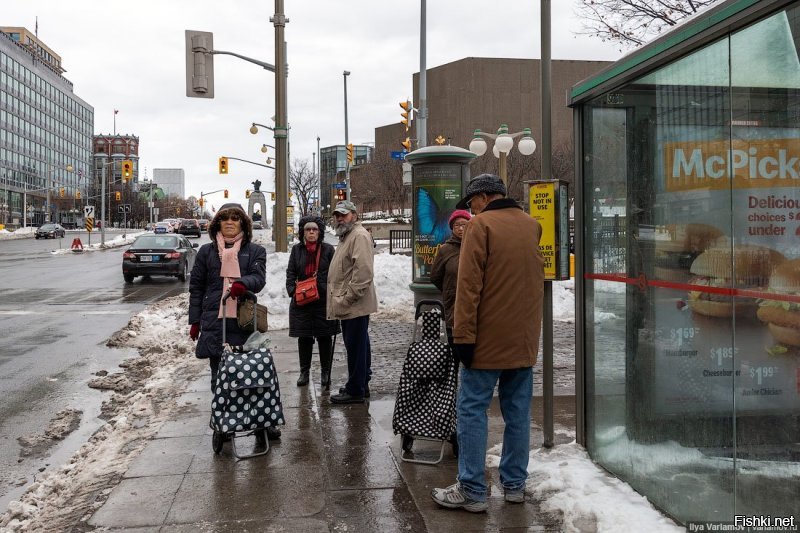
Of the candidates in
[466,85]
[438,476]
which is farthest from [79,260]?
[466,85]

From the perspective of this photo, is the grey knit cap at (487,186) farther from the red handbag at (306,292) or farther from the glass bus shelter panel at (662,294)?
the red handbag at (306,292)

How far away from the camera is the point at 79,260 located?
104ft

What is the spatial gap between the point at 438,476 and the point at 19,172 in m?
118

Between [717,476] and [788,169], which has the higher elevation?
[788,169]

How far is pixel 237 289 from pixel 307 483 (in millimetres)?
1591

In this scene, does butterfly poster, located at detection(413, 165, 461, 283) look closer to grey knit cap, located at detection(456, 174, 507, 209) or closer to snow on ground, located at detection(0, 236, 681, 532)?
snow on ground, located at detection(0, 236, 681, 532)

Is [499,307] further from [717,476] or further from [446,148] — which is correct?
[446,148]

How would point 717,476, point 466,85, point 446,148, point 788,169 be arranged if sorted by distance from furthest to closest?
point 466,85 < point 446,148 < point 717,476 < point 788,169

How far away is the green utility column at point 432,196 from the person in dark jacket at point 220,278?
436 cm

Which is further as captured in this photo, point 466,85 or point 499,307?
point 466,85

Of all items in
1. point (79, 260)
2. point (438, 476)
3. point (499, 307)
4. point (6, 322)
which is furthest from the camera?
point (79, 260)

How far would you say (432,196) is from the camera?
999cm

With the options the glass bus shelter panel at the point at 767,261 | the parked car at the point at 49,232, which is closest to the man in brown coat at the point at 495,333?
the glass bus shelter panel at the point at 767,261

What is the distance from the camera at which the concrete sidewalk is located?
405 cm
